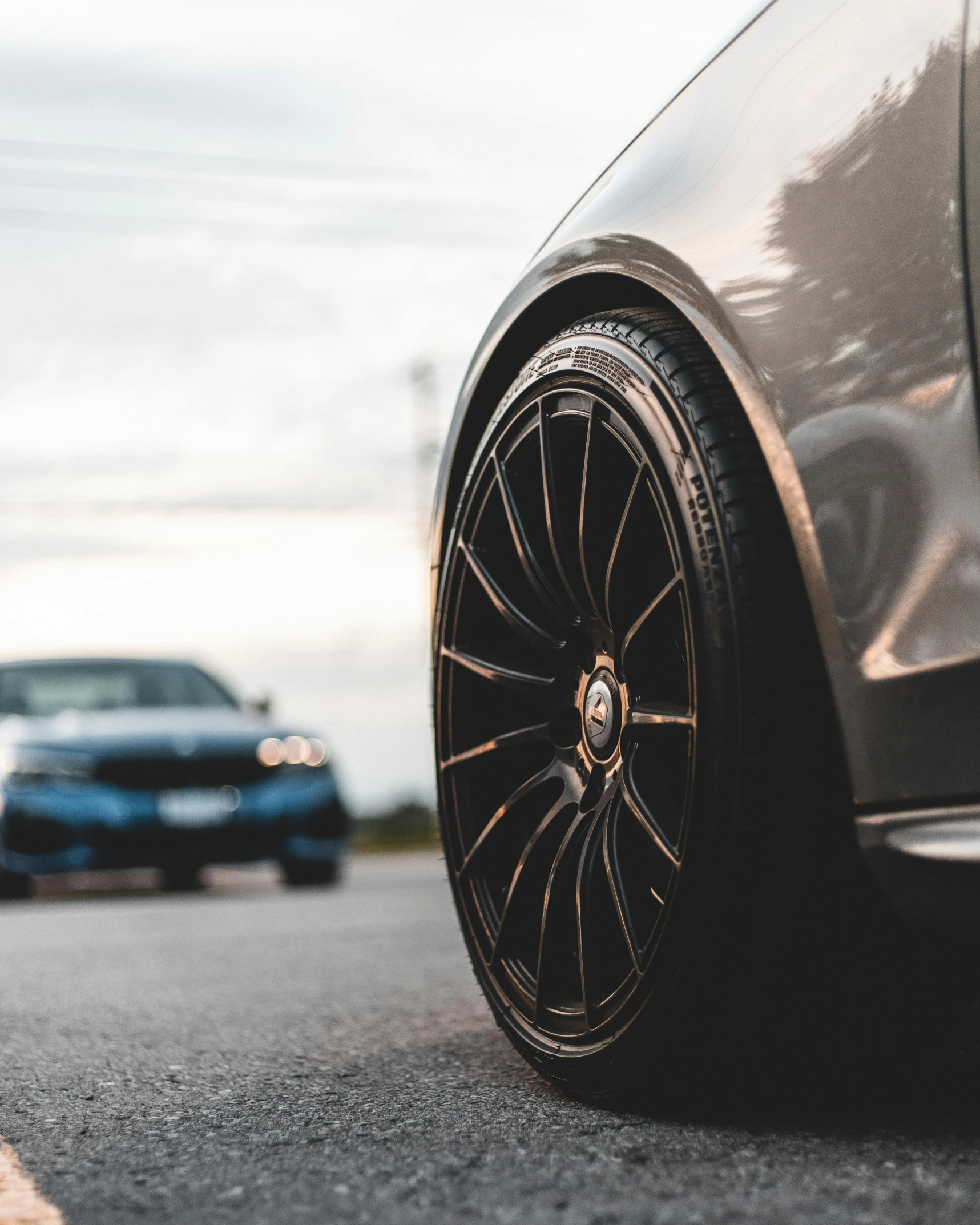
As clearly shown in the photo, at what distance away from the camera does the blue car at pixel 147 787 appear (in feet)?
26.6

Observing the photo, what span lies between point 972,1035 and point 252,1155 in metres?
1.15

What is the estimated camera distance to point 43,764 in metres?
8.19

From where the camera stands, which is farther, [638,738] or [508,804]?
[508,804]

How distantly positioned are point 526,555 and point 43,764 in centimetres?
648

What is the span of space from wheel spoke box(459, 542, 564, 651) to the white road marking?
99 centimetres

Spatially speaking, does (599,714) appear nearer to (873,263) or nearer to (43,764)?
(873,263)

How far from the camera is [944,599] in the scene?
1.58 meters

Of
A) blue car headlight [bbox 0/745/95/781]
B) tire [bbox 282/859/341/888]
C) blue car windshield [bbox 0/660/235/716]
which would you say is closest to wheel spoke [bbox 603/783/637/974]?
blue car headlight [bbox 0/745/95/781]

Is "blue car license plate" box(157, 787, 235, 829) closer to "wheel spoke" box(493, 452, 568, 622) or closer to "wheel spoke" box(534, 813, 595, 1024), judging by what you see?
"wheel spoke" box(493, 452, 568, 622)

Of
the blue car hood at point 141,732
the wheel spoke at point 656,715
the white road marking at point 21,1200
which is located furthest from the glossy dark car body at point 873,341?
the blue car hood at point 141,732

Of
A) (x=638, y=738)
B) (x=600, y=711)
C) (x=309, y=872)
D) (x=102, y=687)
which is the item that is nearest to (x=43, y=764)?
(x=102, y=687)

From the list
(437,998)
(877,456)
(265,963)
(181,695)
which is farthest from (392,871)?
(877,456)

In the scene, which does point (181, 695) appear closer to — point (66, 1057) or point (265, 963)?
point (265, 963)

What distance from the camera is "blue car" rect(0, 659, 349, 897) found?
8094 millimetres
